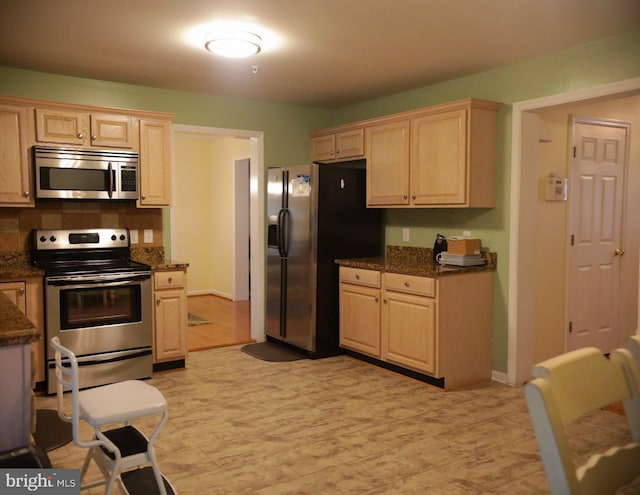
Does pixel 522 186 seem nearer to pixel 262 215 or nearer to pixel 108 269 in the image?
pixel 262 215

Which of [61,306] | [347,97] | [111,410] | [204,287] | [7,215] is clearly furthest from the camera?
[204,287]

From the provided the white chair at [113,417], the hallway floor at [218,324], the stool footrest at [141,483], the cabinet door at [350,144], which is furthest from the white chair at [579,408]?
the hallway floor at [218,324]

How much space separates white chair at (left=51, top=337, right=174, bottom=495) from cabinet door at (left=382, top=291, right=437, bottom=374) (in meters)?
2.19

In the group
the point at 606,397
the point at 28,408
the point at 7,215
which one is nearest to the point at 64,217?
the point at 7,215

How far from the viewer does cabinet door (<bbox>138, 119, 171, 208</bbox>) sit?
456cm

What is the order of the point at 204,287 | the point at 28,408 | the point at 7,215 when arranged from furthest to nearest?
the point at 204,287 → the point at 7,215 → the point at 28,408

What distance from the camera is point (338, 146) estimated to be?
537cm

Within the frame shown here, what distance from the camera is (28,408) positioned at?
171 centimetres

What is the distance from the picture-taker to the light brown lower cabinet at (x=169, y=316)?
4.46 m

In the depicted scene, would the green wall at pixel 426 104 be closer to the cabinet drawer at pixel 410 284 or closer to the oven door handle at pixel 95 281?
the cabinet drawer at pixel 410 284

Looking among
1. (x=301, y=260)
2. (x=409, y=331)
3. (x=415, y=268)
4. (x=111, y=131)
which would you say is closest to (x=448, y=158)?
(x=415, y=268)

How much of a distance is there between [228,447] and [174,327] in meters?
1.65

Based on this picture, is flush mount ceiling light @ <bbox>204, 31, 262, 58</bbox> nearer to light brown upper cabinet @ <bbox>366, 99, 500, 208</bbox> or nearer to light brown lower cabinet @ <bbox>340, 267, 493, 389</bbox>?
light brown upper cabinet @ <bbox>366, 99, 500, 208</bbox>

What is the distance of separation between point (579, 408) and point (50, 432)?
3.11 m
